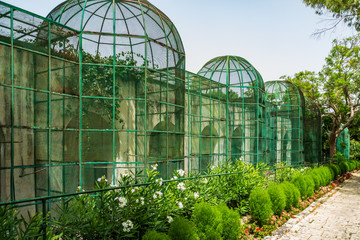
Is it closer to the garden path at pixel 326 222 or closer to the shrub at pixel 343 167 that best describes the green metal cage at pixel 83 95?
the garden path at pixel 326 222

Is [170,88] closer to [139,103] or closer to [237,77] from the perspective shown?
[139,103]

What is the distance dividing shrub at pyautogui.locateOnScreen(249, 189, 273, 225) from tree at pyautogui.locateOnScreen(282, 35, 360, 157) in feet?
52.3

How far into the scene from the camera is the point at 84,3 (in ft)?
29.1

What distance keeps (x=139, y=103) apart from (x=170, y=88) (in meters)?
1.49

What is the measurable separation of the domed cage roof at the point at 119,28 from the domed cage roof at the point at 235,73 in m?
7.00

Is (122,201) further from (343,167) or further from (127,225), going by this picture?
(343,167)

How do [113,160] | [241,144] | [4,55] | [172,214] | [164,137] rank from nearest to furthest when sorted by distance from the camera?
[172,214] → [4,55] → [113,160] → [164,137] → [241,144]

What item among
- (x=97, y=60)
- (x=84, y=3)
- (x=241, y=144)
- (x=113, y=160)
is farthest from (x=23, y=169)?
(x=241, y=144)

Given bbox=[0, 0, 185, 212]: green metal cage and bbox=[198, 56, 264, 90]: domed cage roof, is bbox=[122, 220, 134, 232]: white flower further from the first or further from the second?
bbox=[198, 56, 264, 90]: domed cage roof

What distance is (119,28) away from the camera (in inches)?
349

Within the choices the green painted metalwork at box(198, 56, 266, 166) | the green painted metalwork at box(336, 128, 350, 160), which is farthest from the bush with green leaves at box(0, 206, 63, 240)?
the green painted metalwork at box(336, 128, 350, 160)

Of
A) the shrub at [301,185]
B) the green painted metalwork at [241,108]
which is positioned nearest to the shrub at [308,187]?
the shrub at [301,185]

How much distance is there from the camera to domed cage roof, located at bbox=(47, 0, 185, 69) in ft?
28.3

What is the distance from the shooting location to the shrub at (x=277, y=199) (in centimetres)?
829
